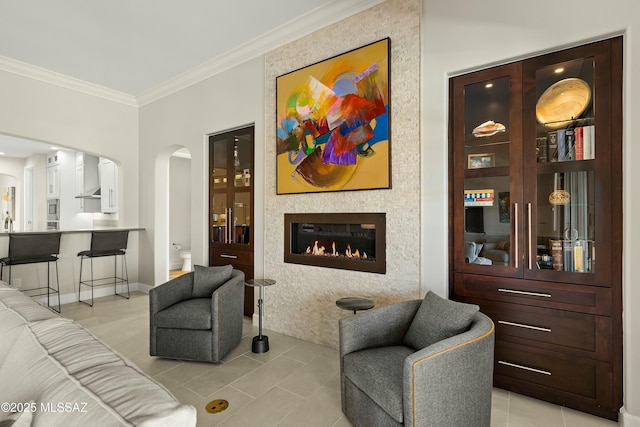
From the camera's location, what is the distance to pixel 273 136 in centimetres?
362

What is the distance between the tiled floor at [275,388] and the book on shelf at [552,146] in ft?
5.54

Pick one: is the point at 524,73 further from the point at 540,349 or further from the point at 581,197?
the point at 540,349

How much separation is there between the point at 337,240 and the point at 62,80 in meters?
4.49

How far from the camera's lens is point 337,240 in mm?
3217

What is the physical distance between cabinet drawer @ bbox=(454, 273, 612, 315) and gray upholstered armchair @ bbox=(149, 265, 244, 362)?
1.93m

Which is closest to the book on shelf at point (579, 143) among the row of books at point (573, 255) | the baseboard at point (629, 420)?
the row of books at point (573, 255)

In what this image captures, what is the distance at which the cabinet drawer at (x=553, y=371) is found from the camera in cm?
206

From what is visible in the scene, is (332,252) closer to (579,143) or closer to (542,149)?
(542,149)

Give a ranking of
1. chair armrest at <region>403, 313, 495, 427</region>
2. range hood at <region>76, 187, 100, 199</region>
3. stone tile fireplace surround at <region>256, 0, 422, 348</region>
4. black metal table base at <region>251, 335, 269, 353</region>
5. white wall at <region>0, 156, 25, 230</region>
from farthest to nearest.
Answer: white wall at <region>0, 156, 25, 230</region> < range hood at <region>76, 187, 100, 199</region> < black metal table base at <region>251, 335, 269, 353</region> < stone tile fireplace surround at <region>256, 0, 422, 348</region> < chair armrest at <region>403, 313, 495, 427</region>

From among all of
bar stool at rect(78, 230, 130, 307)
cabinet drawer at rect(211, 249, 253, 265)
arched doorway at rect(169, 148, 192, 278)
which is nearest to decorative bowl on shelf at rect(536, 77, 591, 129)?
cabinet drawer at rect(211, 249, 253, 265)

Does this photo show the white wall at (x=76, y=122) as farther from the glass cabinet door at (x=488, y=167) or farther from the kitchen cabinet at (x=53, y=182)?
the glass cabinet door at (x=488, y=167)

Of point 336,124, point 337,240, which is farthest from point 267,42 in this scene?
point 337,240

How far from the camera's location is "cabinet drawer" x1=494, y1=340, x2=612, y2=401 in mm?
2061

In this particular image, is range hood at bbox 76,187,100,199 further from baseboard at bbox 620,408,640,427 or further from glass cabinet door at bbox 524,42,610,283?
baseboard at bbox 620,408,640,427
